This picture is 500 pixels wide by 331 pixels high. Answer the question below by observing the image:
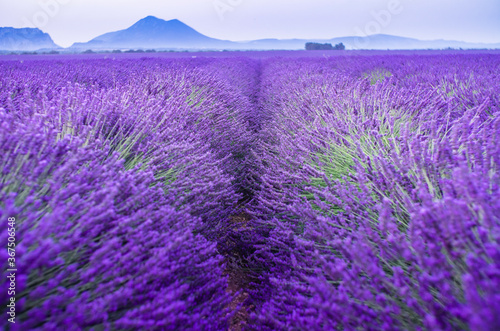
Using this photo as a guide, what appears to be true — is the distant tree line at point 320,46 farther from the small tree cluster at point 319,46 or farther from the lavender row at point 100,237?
the lavender row at point 100,237

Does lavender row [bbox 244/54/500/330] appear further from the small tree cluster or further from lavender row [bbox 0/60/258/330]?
the small tree cluster

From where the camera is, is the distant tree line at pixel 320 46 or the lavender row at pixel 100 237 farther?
the distant tree line at pixel 320 46

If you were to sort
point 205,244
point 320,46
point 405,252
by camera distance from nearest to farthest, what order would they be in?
point 405,252 < point 205,244 < point 320,46

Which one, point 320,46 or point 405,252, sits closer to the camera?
point 405,252

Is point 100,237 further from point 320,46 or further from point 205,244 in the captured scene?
point 320,46

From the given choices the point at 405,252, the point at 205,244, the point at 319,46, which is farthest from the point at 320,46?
the point at 405,252

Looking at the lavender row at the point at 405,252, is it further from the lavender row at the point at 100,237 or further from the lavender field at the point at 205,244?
the lavender row at the point at 100,237

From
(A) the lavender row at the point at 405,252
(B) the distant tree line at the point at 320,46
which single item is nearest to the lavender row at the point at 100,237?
(A) the lavender row at the point at 405,252

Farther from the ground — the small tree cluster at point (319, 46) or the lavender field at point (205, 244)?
the lavender field at point (205, 244)

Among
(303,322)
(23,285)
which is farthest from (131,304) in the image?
(303,322)

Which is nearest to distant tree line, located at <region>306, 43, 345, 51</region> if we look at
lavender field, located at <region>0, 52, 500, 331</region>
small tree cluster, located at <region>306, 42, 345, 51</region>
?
small tree cluster, located at <region>306, 42, 345, 51</region>

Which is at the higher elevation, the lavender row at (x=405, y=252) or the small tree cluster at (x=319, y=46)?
the lavender row at (x=405, y=252)

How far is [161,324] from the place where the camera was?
Result: 0.89 metres

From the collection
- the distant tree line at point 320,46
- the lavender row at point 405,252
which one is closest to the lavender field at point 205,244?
the lavender row at point 405,252
